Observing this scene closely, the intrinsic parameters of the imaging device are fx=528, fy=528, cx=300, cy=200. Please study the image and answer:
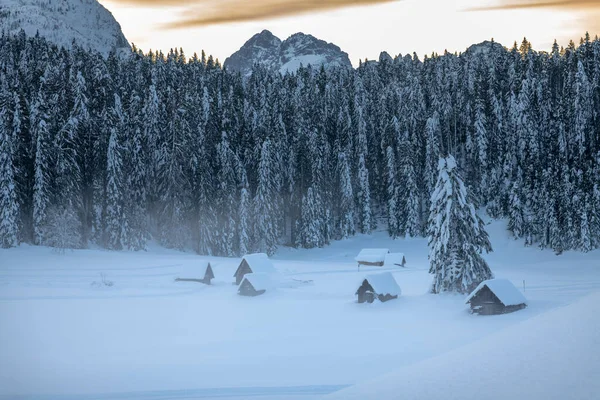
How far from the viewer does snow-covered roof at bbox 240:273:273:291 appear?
40.7m

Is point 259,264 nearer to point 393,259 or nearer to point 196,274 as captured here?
point 196,274

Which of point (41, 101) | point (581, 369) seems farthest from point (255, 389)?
point (41, 101)

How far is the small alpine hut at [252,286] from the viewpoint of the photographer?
4066 centimetres

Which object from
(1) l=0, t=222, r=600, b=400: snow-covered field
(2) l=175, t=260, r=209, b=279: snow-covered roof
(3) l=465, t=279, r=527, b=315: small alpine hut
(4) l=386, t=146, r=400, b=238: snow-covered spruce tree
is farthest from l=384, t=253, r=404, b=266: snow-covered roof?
(3) l=465, t=279, r=527, b=315: small alpine hut

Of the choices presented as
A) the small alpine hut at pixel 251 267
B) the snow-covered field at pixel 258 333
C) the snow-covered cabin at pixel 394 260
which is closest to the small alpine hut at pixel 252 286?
the snow-covered field at pixel 258 333

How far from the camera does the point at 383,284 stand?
123ft

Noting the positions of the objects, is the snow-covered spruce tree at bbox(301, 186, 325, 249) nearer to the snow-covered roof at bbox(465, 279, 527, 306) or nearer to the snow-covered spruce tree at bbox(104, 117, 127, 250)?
the snow-covered spruce tree at bbox(104, 117, 127, 250)

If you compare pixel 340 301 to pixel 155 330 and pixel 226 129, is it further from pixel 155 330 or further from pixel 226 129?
pixel 226 129

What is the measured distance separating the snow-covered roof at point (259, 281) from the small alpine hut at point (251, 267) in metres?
2.73

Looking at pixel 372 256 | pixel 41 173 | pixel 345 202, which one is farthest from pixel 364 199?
pixel 41 173

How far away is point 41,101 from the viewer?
55.4m

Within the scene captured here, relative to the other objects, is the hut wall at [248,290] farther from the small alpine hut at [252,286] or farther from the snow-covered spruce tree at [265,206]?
the snow-covered spruce tree at [265,206]

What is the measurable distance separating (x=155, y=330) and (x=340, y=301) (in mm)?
13593

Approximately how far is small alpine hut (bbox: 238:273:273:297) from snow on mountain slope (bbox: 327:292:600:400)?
25191 millimetres
